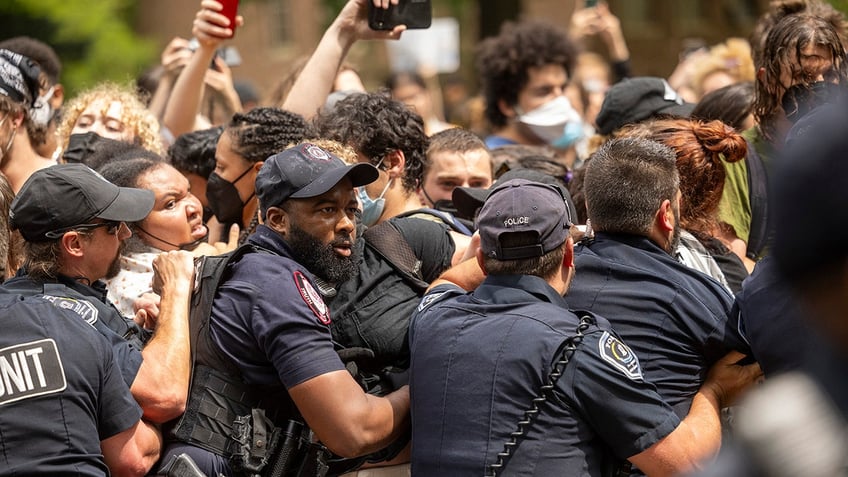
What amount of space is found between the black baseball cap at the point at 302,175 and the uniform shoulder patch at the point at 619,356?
1.10 meters

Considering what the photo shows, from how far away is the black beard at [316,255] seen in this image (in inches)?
151

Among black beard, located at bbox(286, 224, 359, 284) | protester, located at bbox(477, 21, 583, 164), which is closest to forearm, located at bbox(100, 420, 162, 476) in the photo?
black beard, located at bbox(286, 224, 359, 284)

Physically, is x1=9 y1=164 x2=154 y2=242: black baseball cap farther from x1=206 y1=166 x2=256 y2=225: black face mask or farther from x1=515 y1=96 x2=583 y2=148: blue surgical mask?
x1=515 y1=96 x2=583 y2=148: blue surgical mask

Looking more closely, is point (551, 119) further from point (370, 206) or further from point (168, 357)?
point (168, 357)

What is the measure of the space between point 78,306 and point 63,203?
38 cm

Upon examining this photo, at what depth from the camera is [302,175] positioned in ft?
12.5

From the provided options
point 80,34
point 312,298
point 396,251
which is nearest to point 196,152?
point 396,251

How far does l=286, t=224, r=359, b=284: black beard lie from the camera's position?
3844 mm

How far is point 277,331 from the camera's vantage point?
3541mm

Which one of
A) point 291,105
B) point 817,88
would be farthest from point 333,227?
point 817,88

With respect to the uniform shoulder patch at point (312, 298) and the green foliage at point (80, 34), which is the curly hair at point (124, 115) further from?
the green foliage at point (80, 34)

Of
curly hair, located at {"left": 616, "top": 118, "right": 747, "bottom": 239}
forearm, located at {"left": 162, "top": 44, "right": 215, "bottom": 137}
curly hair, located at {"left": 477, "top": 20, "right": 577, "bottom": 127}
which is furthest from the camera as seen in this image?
curly hair, located at {"left": 477, "top": 20, "right": 577, "bottom": 127}

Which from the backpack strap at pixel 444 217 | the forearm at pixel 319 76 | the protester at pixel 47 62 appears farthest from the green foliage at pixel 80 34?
the backpack strap at pixel 444 217

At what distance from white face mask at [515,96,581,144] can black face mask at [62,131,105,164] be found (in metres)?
2.87
